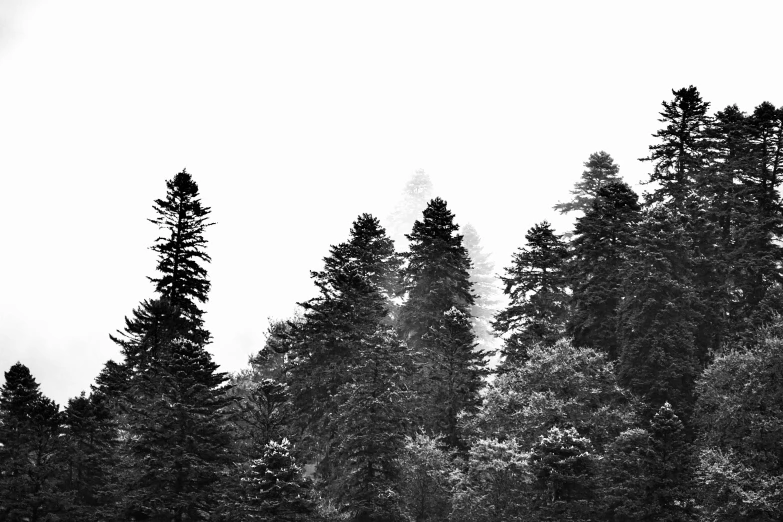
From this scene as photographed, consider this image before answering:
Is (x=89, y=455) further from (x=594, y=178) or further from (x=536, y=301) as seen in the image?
(x=594, y=178)

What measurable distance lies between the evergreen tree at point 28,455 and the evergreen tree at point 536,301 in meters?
29.7

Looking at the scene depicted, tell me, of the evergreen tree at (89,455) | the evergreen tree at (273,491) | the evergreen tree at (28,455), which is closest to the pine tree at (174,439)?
the evergreen tree at (89,455)

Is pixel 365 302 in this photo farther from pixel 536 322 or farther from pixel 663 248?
pixel 663 248

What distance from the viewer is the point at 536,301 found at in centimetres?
5384

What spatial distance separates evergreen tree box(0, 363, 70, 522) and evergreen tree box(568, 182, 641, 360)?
34.9 meters

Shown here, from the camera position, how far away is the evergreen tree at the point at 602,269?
51.5m

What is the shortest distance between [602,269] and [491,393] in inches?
503

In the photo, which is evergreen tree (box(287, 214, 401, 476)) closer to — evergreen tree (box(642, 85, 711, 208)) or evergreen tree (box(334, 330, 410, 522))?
evergreen tree (box(334, 330, 410, 522))

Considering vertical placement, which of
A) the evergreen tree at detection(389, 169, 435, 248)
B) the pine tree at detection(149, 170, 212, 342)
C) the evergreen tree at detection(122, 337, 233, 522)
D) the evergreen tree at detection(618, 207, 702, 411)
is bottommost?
the evergreen tree at detection(122, 337, 233, 522)

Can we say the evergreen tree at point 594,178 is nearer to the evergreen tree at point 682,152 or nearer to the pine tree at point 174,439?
the evergreen tree at point 682,152

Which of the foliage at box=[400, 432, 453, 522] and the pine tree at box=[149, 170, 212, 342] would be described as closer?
the foliage at box=[400, 432, 453, 522]

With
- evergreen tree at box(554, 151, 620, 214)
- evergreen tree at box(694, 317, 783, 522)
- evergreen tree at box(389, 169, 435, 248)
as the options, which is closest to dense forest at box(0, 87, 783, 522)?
evergreen tree at box(694, 317, 783, 522)

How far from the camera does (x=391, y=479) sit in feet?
151

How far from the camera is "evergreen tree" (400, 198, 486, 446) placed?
52.4 meters
